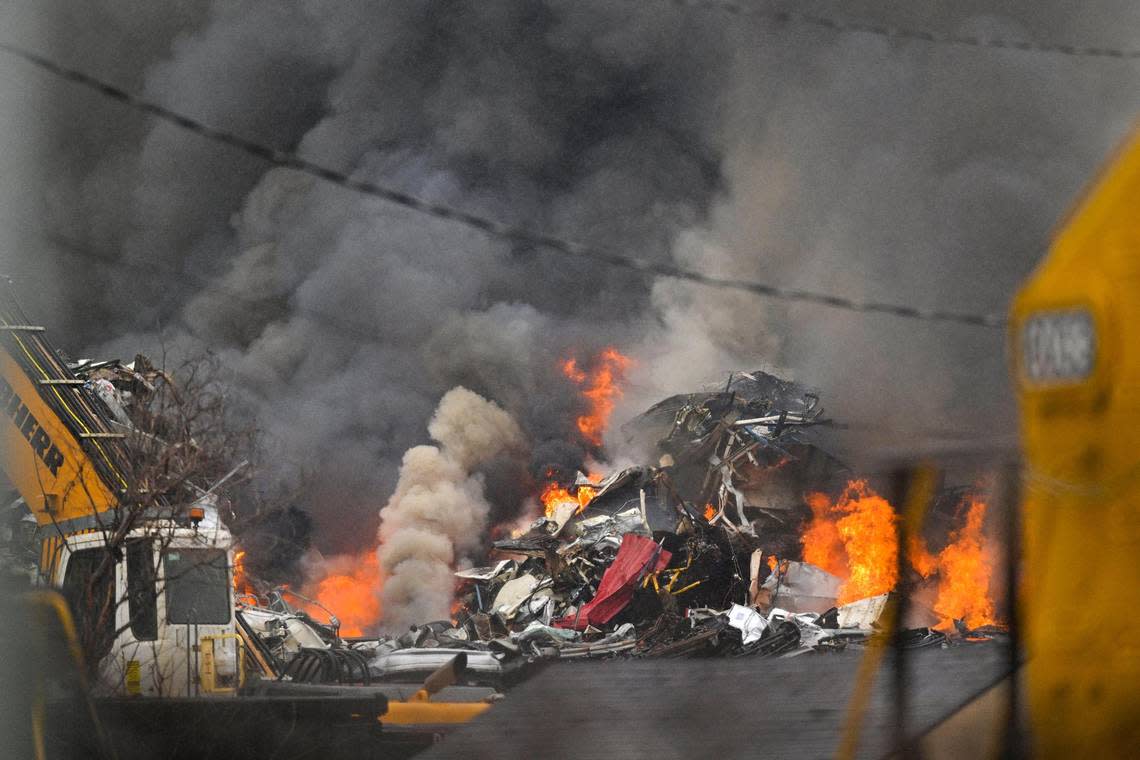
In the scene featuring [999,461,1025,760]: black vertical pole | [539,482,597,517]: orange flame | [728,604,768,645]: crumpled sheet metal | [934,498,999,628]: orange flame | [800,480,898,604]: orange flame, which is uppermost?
[539,482,597,517]: orange flame

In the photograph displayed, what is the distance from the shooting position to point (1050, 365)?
2.88m

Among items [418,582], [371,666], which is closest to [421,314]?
[418,582]

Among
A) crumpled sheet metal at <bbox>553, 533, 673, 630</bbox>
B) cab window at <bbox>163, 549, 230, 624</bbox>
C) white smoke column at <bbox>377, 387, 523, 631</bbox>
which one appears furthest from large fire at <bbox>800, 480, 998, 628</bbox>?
cab window at <bbox>163, 549, 230, 624</bbox>

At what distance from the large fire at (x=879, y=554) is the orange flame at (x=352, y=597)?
31.4ft

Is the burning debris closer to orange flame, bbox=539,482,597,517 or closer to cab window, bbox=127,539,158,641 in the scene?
orange flame, bbox=539,482,597,517

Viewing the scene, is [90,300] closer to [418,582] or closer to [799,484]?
[418,582]

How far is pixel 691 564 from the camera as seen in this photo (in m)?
20.8

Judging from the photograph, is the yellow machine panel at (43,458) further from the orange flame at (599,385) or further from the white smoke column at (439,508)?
the orange flame at (599,385)

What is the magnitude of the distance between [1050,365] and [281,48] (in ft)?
103

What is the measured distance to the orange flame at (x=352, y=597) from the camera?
26.5 m

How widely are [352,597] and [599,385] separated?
25.9ft

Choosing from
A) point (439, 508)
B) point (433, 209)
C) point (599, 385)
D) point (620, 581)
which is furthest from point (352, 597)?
point (433, 209)

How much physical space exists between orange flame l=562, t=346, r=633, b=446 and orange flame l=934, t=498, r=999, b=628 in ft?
36.0

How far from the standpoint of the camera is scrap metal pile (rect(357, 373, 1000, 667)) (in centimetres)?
1866
